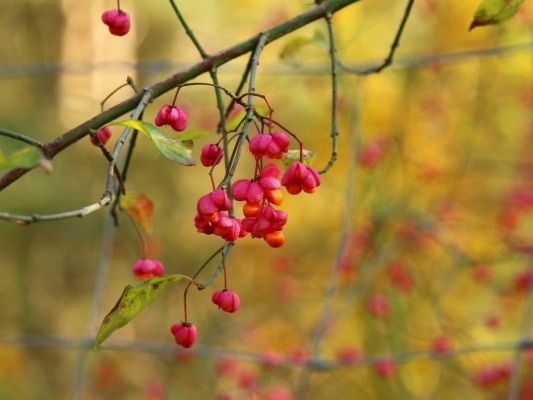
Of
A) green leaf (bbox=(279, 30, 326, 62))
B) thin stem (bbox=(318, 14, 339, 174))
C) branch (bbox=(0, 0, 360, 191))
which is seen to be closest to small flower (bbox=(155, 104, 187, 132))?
branch (bbox=(0, 0, 360, 191))

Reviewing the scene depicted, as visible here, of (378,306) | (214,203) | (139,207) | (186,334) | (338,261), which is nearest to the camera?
(214,203)

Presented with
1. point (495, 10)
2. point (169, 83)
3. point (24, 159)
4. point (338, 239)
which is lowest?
point (24, 159)

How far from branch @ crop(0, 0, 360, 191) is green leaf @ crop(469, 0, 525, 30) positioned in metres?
0.14

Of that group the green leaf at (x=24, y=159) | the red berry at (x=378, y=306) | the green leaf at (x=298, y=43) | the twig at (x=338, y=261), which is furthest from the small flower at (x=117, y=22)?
the red berry at (x=378, y=306)

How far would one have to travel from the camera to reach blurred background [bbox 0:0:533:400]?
2801 mm

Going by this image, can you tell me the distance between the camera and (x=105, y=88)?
22.4ft

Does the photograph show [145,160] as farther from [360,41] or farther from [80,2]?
[360,41]

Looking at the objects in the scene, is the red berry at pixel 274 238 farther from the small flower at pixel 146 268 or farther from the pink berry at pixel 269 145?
the small flower at pixel 146 268

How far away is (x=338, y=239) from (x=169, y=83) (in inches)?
133

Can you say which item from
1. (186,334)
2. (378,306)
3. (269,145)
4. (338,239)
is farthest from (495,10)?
(338,239)

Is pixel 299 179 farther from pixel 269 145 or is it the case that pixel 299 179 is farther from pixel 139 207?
pixel 139 207

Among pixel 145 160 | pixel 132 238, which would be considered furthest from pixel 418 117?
pixel 145 160

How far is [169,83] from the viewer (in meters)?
0.81

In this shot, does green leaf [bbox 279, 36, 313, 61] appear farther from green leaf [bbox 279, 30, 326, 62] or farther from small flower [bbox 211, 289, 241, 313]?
small flower [bbox 211, 289, 241, 313]
